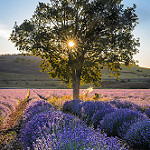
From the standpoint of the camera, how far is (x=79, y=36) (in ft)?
46.0

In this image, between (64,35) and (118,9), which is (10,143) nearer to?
(64,35)

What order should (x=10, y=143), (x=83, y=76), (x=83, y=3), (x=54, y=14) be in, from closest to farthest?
1. (x=10, y=143)
2. (x=83, y=3)
3. (x=54, y=14)
4. (x=83, y=76)

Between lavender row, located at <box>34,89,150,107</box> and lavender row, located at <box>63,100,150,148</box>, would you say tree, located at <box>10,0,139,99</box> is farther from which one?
→ lavender row, located at <box>63,100,150,148</box>

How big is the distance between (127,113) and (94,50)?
8.90 meters

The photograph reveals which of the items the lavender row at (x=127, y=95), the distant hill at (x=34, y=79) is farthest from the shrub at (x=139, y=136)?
the distant hill at (x=34, y=79)

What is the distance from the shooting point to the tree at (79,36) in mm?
13195

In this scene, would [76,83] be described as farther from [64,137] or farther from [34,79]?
[34,79]

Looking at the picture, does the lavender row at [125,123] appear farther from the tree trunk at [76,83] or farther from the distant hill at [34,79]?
the distant hill at [34,79]

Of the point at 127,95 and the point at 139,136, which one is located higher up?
the point at 139,136

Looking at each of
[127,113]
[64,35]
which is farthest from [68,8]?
[127,113]

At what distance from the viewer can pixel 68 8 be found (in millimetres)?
12898

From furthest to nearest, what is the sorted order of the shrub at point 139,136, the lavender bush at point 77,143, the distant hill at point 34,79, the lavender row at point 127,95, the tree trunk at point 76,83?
the distant hill at point 34,79 → the tree trunk at point 76,83 → the lavender row at point 127,95 → the shrub at point 139,136 → the lavender bush at point 77,143

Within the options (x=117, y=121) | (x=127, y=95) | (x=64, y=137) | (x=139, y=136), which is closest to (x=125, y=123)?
(x=117, y=121)

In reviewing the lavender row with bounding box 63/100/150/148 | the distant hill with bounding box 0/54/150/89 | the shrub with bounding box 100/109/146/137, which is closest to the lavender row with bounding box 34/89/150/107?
the lavender row with bounding box 63/100/150/148
